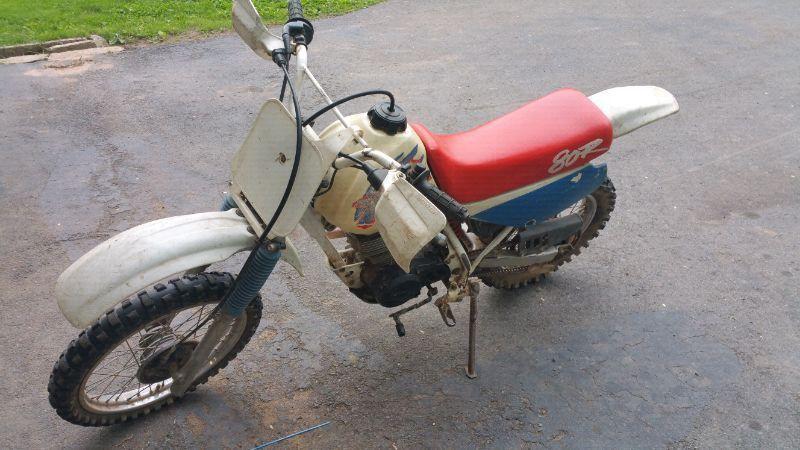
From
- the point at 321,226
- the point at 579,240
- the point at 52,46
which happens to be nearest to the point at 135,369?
the point at 321,226

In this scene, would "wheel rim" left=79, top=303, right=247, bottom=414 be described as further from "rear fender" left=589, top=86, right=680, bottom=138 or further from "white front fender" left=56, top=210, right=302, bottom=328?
"rear fender" left=589, top=86, right=680, bottom=138

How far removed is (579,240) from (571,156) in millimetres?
892

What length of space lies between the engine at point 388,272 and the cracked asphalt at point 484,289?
57 cm

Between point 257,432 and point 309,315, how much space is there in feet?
2.52

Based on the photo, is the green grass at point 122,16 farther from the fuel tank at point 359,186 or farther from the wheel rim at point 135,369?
the fuel tank at point 359,186

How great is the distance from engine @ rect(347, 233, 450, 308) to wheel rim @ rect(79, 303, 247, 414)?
568 mm

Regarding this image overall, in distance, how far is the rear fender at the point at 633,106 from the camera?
3.20 m

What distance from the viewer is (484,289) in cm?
387

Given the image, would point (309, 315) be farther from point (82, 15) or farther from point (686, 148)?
point (82, 15)

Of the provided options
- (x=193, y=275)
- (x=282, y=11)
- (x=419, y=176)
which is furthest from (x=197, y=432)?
(x=282, y=11)

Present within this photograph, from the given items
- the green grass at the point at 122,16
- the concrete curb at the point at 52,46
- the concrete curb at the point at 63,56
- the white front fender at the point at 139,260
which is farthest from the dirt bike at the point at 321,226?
the green grass at the point at 122,16

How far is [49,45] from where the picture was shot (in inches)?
250

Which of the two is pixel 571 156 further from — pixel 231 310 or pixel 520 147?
pixel 231 310

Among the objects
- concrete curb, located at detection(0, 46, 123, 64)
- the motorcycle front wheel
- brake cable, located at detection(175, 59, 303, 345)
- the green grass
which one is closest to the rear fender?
brake cable, located at detection(175, 59, 303, 345)
